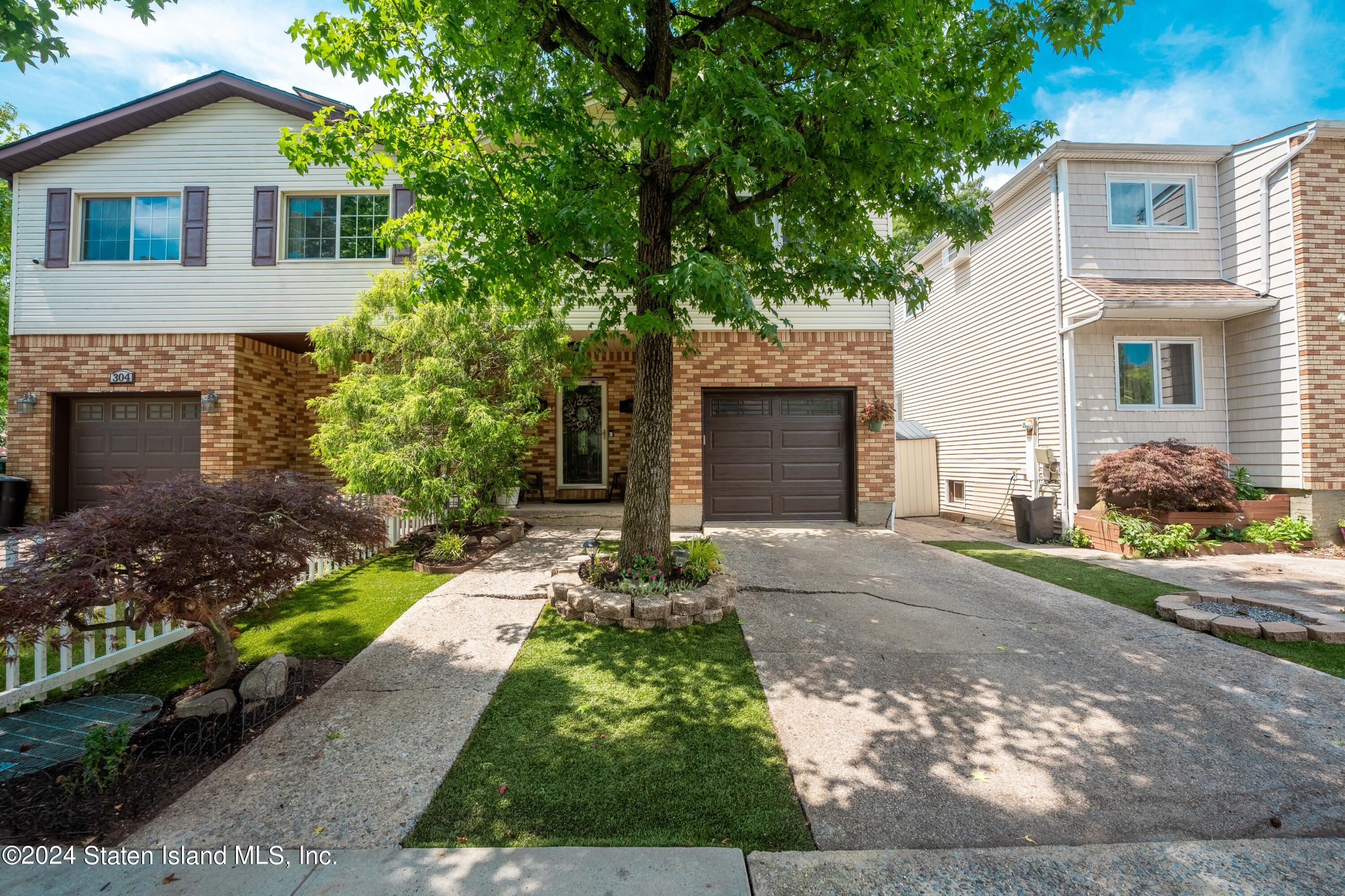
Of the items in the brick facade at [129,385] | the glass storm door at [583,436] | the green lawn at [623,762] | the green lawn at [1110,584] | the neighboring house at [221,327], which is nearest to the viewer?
the green lawn at [623,762]

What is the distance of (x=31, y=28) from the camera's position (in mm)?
3494

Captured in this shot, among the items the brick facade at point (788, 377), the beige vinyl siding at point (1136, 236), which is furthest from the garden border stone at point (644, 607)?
the beige vinyl siding at point (1136, 236)

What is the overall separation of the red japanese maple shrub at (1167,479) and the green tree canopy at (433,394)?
876cm

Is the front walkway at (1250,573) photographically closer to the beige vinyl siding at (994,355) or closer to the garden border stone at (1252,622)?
the garden border stone at (1252,622)

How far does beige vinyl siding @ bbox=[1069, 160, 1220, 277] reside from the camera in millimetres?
9672

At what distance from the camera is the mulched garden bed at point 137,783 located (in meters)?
2.35

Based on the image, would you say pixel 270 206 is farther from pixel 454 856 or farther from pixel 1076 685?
pixel 1076 685

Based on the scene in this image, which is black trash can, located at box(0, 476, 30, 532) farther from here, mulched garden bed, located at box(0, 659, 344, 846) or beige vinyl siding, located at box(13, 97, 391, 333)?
mulched garden bed, located at box(0, 659, 344, 846)

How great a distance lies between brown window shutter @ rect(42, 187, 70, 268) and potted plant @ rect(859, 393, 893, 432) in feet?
45.3

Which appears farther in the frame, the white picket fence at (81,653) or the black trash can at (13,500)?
the black trash can at (13,500)

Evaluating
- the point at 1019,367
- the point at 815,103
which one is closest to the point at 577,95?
the point at 815,103

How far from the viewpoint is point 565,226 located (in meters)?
4.53

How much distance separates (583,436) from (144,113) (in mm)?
9190

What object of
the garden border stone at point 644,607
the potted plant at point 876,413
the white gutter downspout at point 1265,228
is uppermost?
the white gutter downspout at point 1265,228
